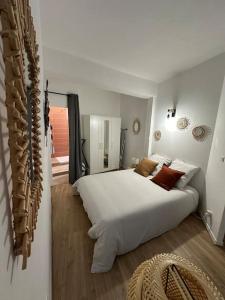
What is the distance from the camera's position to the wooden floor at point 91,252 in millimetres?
1344

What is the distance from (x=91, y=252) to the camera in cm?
170

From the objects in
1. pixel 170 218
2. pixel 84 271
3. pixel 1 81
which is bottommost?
pixel 84 271

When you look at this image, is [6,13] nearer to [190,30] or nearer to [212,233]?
[190,30]

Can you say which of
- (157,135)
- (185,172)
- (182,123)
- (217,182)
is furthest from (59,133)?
(217,182)

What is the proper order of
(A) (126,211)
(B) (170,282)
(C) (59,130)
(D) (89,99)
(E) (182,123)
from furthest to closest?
(C) (59,130) < (D) (89,99) < (E) (182,123) < (A) (126,211) < (B) (170,282)

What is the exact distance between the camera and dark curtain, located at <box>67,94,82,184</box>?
3.36 m

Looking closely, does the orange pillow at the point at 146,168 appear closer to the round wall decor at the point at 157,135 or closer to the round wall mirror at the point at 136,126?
the round wall decor at the point at 157,135

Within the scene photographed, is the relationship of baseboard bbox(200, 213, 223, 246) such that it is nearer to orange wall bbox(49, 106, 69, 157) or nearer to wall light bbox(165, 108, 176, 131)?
wall light bbox(165, 108, 176, 131)

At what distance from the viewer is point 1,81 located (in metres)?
0.26

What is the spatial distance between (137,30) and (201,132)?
1807 millimetres

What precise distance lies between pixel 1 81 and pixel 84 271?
6.24 ft

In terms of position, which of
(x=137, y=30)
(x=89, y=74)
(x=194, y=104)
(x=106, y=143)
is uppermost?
(x=137, y=30)

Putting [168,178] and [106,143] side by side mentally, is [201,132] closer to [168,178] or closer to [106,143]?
[168,178]

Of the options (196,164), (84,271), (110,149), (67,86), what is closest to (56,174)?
(110,149)
